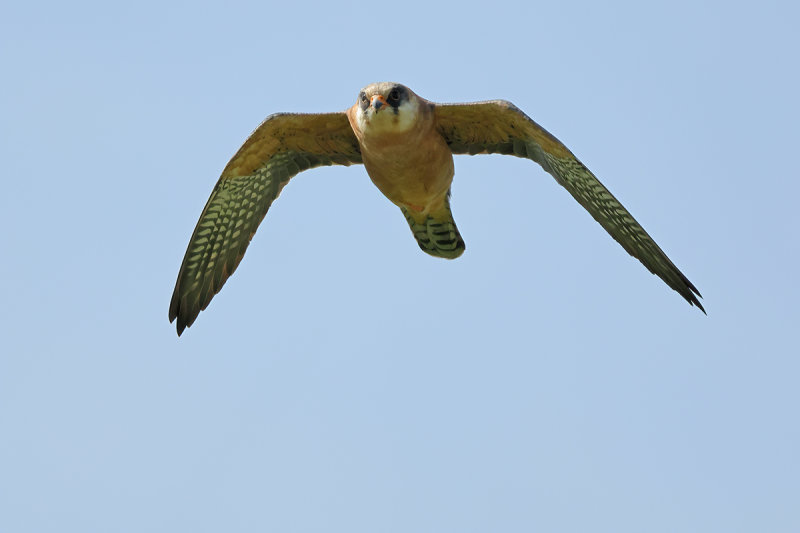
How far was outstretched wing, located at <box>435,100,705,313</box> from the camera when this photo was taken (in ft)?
34.1

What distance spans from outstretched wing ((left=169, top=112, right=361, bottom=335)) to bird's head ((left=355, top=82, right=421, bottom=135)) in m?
0.94

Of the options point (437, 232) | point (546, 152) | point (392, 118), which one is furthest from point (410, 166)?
point (437, 232)

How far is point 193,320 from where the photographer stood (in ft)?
37.6

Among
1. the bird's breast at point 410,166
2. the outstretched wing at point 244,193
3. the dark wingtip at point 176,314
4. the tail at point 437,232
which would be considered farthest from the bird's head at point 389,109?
the dark wingtip at point 176,314

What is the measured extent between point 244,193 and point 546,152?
10.7 ft

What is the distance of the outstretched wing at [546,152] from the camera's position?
34.1ft

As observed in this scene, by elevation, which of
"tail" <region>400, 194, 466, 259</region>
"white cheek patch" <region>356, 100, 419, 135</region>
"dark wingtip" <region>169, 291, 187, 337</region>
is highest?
"white cheek patch" <region>356, 100, 419, 135</region>

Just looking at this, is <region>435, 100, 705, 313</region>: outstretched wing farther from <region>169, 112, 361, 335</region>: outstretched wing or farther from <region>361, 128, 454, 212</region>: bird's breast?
<region>169, 112, 361, 335</region>: outstretched wing

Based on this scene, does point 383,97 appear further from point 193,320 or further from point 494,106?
point 193,320

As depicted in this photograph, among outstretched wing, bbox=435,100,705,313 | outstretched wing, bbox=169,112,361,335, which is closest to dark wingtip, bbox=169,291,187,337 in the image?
outstretched wing, bbox=169,112,361,335

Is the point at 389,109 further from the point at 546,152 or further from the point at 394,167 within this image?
the point at 546,152

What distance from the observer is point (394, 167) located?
10461 mm

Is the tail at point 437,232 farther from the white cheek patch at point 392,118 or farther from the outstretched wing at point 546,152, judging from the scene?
the white cheek patch at point 392,118

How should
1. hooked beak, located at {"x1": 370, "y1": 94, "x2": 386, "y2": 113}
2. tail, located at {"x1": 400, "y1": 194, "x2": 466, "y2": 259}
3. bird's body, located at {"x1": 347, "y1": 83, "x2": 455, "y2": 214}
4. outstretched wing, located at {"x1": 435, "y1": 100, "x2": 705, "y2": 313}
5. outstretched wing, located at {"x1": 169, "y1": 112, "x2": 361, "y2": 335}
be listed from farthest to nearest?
tail, located at {"x1": 400, "y1": 194, "x2": 466, "y2": 259} < outstretched wing, located at {"x1": 169, "y1": 112, "x2": 361, "y2": 335} < outstretched wing, located at {"x1": 435, "y1": 100, "x2": 705, "y2": 313} < bird's body, located at {"x1": 347, "y1": 83, "x2": 455, "y2": 214} < hooked beak, located at {"x1": 370, "y1": 94, "x2": 386, "y2": 113}
